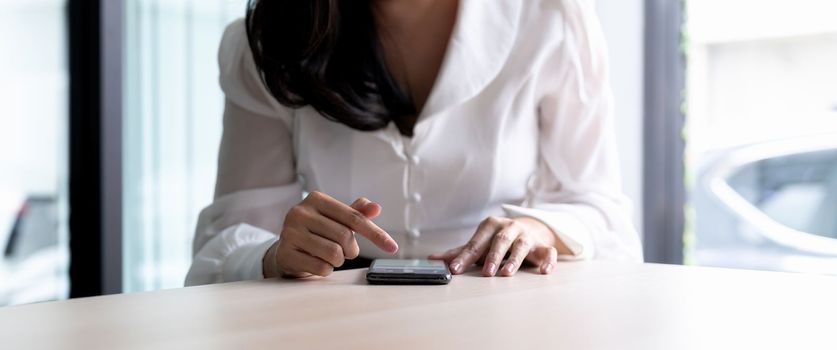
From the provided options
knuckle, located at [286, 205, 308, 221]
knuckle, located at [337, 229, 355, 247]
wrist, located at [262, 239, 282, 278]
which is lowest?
wrist, located at [262, 239, 282, 278]

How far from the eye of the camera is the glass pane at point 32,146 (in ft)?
6.47

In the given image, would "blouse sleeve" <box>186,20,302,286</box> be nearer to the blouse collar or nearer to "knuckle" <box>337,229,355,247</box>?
the blouse collar

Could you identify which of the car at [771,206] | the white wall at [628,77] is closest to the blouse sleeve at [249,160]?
the white wall at [628,77]

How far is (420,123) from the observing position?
116 cm

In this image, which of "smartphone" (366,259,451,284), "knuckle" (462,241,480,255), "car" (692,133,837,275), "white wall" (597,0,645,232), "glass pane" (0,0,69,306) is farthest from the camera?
"white wall" (597,0,645,232)

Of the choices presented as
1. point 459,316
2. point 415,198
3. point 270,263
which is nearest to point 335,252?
point 270,263

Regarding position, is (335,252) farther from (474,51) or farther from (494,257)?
(474,51)

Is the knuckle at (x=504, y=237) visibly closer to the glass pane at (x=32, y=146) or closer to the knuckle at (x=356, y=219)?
the knuckle at (x=356, y=219)

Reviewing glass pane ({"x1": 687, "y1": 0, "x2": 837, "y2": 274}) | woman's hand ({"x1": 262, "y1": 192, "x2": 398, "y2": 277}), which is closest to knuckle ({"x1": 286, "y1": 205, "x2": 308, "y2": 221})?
woman's hand ({"x1": 262, "y1": 192, "x2": 398, "y2": 277})

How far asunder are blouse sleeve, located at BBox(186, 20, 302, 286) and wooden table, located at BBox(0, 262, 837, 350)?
41cm

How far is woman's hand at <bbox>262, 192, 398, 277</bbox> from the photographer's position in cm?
81

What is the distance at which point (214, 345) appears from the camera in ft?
1.65

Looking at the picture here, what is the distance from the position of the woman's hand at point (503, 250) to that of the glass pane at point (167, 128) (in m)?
1.33

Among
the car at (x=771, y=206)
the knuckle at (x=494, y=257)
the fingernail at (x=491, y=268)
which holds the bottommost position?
the car at (x=771, y=206)
